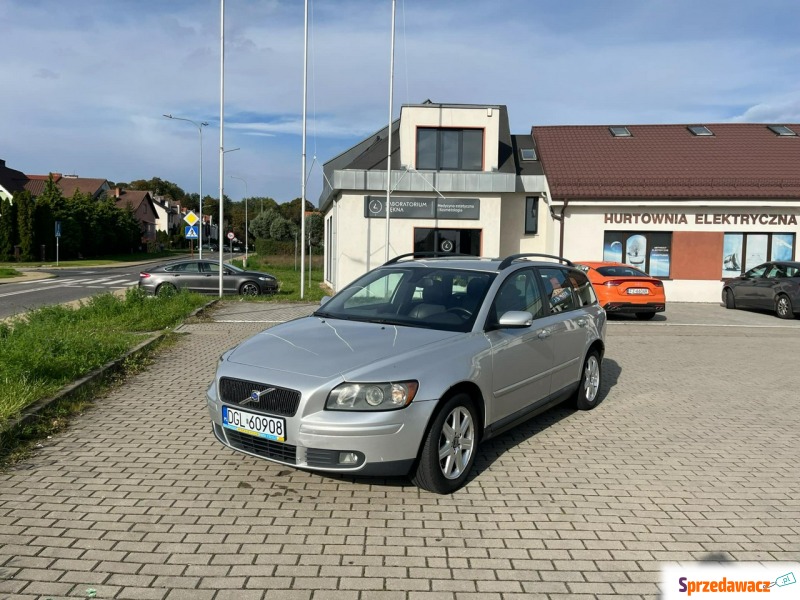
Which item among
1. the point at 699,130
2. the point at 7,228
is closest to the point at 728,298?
the point at 699,130

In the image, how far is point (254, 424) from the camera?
4.34 metres

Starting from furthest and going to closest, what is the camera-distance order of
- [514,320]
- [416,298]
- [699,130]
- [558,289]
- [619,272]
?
[699,130]
[619,272]
[558,289]
[416,298]
[514,320]

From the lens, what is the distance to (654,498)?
4.54m

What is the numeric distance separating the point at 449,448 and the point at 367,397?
29.7 inches

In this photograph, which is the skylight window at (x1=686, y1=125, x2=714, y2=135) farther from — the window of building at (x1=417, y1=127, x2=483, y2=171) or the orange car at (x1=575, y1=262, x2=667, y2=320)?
the orange car at (x1=575, y1=262, x2=667, y2=320)

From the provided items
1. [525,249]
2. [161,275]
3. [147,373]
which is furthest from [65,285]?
[147,373]

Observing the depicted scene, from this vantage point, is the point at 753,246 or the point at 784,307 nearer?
the point at 784,307

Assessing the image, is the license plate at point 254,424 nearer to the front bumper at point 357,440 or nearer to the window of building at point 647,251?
the front bumper at point 357,440

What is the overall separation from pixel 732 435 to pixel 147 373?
6.61 meters

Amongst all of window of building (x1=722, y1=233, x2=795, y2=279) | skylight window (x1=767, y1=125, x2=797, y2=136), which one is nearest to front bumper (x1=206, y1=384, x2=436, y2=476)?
window of building (x1=722, y1=233, x2=795, y2=279)

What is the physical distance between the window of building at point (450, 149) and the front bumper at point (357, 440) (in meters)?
19.0

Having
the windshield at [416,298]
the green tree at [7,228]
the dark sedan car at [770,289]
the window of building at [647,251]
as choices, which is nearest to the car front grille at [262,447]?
the windshield at [416,298]

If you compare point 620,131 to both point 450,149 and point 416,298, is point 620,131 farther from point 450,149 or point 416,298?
point 416,298

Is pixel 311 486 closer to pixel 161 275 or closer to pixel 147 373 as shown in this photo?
pixel 147 373
